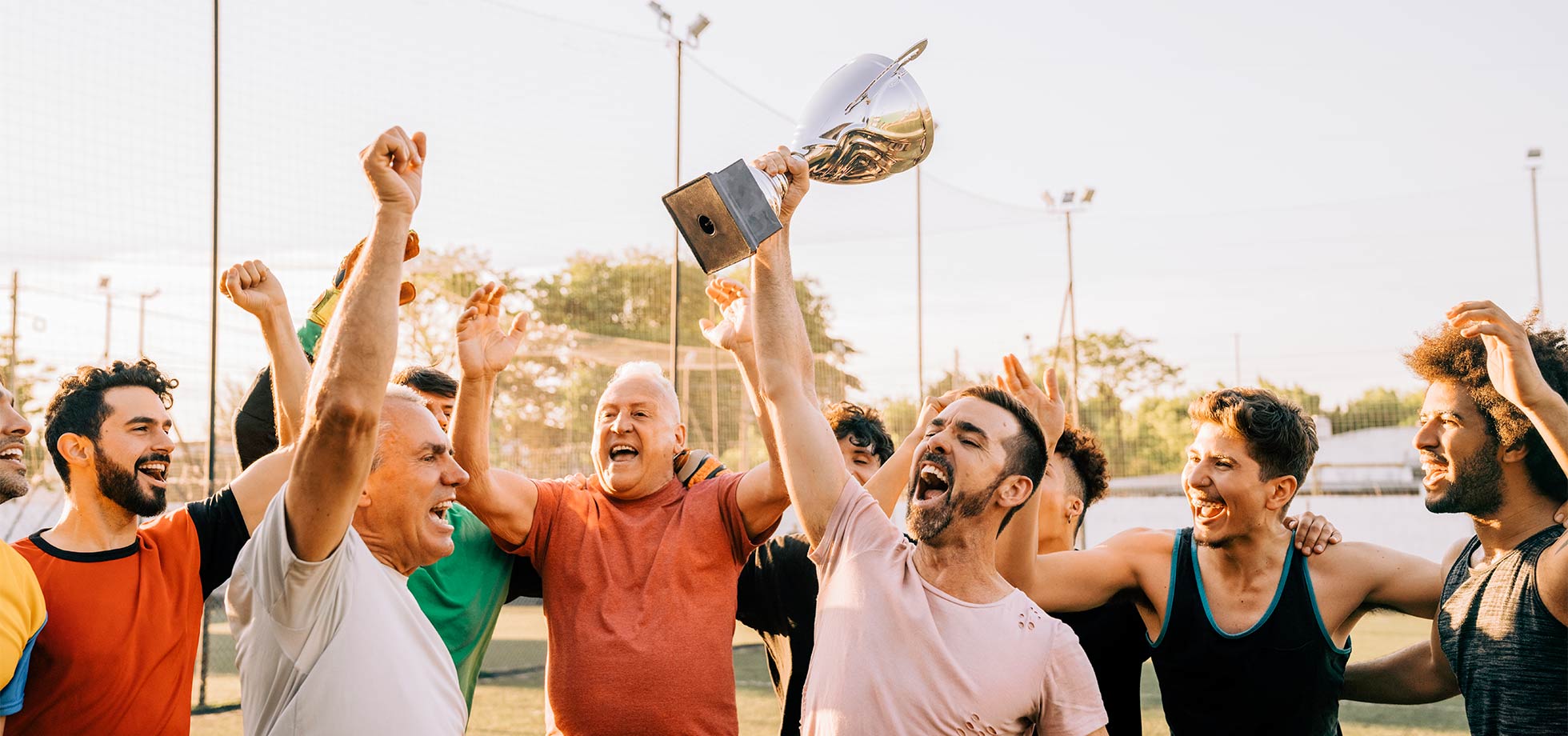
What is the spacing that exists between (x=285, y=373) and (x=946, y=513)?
177 cm

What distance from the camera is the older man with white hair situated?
3244mm

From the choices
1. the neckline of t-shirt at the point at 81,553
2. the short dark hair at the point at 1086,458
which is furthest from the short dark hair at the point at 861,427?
the neckline of t-shirt at the point at 81,553

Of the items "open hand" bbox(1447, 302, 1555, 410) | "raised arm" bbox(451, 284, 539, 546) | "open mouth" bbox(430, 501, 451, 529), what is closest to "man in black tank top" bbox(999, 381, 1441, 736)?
"open hand" bbox(1447, 302, 1555, 410)

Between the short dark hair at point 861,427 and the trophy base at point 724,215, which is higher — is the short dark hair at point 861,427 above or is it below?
below

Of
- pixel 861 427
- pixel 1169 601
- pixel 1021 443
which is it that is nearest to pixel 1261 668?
pixel 1169 601

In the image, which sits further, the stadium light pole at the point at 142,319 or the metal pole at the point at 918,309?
the metal pole at the point at 918,309

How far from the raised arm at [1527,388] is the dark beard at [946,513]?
1206 mm

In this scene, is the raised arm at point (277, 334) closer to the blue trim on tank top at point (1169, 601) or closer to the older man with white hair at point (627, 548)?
the older man with white hair at point (627, 548)

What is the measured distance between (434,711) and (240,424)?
1.91 meters

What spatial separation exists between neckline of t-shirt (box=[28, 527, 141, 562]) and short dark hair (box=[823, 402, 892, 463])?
2241 millimetres

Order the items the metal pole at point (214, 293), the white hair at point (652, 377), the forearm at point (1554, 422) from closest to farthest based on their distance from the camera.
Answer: the forearm at point (1554, 422) → the white hair at point (652, 377) → the metal pole at point (214, 293)

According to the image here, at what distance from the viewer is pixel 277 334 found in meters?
3.13

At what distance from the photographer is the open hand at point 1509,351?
275 centimetres

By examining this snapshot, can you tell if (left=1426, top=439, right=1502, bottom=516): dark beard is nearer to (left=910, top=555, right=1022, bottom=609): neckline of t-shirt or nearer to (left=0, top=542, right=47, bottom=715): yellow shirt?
(left=910, top=555, right=1022, bottom=609): neckline of t-shirt
